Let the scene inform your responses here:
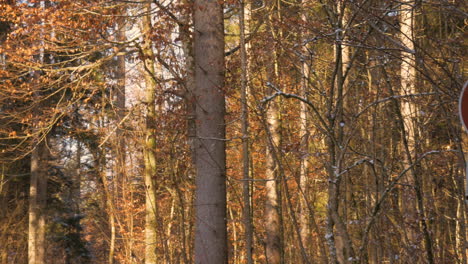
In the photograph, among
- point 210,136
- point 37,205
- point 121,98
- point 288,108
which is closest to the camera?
point 210,136

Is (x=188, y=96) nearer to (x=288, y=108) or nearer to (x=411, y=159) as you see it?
(x=411, y=159)

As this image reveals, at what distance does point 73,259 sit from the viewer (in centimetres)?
2223

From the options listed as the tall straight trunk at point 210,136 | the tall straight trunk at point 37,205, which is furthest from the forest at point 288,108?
the tall straight trunk at point 37,205

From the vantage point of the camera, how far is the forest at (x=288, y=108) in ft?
15.6

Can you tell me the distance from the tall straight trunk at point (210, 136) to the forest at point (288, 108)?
2cm

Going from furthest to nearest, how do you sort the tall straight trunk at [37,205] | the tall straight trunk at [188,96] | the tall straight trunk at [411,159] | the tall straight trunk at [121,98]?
the tall straight trunk at [37,205] < the tall straight trunk at [121,98] < the tall straight trunk at [188,96] < the tall straight trunk at [411,159]

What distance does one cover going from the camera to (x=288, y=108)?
1484cm

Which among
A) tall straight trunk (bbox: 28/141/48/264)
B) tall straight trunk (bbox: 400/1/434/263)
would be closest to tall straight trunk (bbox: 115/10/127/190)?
tall straight trunk (bbox: 28/141/48/264)

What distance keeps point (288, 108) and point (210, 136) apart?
707 cm

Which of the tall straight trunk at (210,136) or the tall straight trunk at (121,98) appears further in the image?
the tall straight trunk at (121,98)

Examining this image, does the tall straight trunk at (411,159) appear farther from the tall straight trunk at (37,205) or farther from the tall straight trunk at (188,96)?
the tall straight trunk at (37,205)

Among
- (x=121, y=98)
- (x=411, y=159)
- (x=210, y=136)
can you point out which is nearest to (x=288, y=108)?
(x=121, y=98)

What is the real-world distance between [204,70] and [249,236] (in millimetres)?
2345

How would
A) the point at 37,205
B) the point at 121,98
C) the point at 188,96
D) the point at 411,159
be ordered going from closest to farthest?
the point at 411,159 < the point at 188,96 < the point at 121,98 < the point at 37,205
